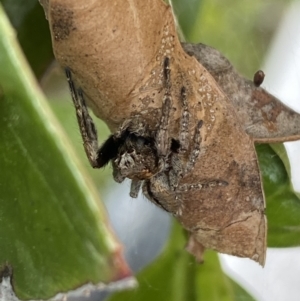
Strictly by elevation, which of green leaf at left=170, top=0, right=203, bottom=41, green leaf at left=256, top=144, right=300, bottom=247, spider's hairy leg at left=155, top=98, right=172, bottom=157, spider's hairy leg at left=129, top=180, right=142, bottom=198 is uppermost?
green leaf at left=170, top=0, right=203, bottom=41

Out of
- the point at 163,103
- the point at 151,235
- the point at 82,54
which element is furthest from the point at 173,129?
the point at 151,235

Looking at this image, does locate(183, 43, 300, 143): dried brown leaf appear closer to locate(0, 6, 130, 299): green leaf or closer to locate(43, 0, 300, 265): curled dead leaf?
locate(43, 0, 300, 265): curled dead leaf

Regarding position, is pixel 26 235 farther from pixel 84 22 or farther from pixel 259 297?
pixel 259 297

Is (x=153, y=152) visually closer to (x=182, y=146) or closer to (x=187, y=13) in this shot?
(x=182, y=146)

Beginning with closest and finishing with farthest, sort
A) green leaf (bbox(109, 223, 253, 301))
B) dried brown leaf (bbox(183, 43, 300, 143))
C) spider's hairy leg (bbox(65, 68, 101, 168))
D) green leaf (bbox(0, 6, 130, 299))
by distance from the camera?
green leaf (bbox(0, 6, 130, 299)), spider's hairy leg (bbox(65, 68, 101, 168)), dried brown leaf (bbox(183, 43, 300, 143)), green leaf (bbox(109, 223, 253, 301))

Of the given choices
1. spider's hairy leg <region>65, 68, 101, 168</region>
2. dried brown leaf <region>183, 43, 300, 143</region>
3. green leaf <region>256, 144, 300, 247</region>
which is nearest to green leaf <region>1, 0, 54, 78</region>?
spider's hairy leg <region>65, 68, 101, 168</region>

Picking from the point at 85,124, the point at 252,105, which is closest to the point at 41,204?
the point at 85,124

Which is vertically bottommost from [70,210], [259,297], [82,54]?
[259,297]

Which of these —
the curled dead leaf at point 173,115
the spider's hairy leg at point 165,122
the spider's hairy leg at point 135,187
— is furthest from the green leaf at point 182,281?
the spider's hairy leg at point 165,122
